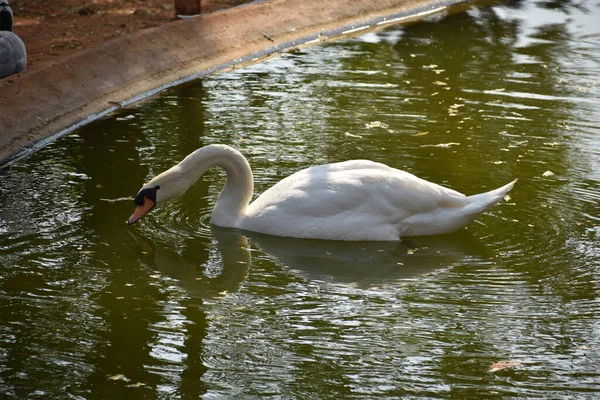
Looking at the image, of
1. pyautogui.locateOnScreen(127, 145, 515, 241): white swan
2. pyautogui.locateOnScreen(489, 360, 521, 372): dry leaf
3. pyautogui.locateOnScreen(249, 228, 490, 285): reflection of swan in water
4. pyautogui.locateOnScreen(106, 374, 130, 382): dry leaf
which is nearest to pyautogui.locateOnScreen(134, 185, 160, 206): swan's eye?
pyautogui.locateOnScreen(127, 145, 515, 241): white swan

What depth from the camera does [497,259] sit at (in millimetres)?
7191

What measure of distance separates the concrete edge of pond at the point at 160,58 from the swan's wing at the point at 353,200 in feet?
10.1

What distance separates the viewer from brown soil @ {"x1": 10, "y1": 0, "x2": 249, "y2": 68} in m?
12.9

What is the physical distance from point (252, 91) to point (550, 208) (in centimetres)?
436

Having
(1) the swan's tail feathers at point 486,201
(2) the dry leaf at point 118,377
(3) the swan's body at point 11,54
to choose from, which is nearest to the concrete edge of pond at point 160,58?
(3) the swan's body at point 11,54

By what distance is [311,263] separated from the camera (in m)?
7.21

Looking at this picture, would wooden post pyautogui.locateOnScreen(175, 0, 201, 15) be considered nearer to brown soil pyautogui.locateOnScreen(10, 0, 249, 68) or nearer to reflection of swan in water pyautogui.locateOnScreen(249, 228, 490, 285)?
brown soil pyautogui.locateOnScreen(10, 0, 249, 68)

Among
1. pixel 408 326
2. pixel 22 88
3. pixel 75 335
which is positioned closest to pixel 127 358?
pixel 75 335

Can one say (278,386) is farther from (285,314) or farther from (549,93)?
(549,93)

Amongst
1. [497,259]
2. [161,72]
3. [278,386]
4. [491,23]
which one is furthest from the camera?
[491,23]

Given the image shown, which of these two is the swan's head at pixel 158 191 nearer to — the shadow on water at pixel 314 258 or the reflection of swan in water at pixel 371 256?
the shadow on water at pixel 314 258

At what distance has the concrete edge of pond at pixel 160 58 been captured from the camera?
407 inches

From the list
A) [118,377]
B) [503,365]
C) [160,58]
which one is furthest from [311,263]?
[160,58]

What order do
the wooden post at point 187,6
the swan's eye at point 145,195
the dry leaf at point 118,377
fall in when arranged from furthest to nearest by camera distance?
the wooden post at point 187,6
the swan's eye at point 145,195
the dry leaf at point 118,377
